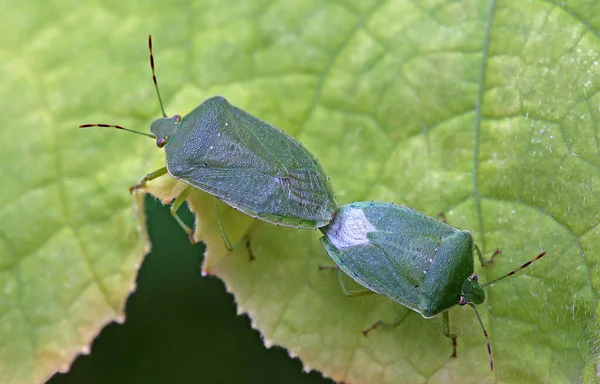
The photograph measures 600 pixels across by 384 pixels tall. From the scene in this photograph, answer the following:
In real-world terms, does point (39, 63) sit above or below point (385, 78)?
above

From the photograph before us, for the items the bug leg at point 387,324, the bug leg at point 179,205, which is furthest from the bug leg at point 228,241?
the bug leg at point 387,324

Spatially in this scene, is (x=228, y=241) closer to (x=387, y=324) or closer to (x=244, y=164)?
(x=244, y=164)

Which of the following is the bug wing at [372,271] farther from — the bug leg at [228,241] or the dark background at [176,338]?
the dark background at [176,338]

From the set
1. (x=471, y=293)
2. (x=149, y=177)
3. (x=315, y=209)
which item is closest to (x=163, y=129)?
(x=149, y=177)

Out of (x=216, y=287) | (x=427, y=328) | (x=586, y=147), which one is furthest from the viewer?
(x=216, y=287)

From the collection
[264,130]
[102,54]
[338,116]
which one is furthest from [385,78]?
[102,54]

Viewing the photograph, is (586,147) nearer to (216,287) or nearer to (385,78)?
(385,78)
